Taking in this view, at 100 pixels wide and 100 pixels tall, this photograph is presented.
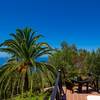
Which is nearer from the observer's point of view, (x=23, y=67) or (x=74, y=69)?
(x=23, y=67)

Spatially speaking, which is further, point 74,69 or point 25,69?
point 74,69

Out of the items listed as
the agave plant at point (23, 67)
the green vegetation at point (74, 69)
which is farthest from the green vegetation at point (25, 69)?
the green vegetation at point (74, 69)

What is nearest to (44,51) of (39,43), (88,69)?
(39,43)

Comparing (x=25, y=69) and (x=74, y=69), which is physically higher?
(x=74, y=69)

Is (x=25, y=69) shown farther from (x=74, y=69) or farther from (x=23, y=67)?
(x=74, y=69)

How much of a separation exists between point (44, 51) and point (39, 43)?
0.63m

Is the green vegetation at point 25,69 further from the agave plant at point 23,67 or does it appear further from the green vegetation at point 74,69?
the green vegetation at point 74,69

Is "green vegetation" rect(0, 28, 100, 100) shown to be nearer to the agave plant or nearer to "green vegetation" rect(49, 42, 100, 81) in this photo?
the agave plant

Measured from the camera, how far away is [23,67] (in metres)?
17.3

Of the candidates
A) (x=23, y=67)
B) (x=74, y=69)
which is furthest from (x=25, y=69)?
(x=74, y=69)

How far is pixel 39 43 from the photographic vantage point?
59.6 ft

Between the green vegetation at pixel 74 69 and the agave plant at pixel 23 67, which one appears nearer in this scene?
the agave plant at pixel 23 67

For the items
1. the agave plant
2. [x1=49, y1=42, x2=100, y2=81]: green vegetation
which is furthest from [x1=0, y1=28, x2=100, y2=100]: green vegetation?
[x1=49, y1=42, x2=100, y2=81]: green vegetation

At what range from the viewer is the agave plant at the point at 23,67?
17.0 metres
